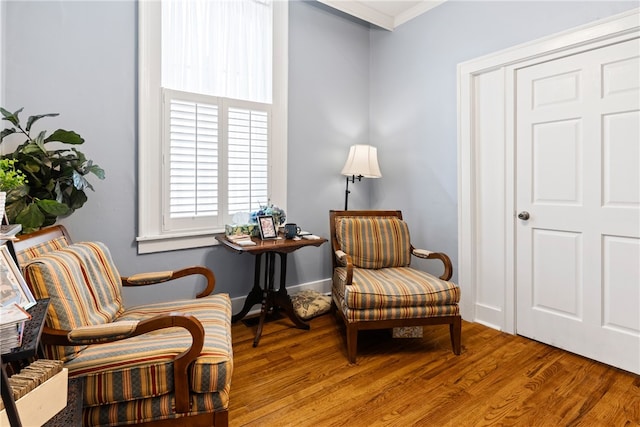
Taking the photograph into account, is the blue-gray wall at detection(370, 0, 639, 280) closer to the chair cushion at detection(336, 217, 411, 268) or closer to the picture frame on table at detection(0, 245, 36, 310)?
the chair cushion at detection(336, 217, 411, 268)

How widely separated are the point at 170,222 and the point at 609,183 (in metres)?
2.97

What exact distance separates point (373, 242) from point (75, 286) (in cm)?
196

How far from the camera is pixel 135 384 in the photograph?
4.18 ft

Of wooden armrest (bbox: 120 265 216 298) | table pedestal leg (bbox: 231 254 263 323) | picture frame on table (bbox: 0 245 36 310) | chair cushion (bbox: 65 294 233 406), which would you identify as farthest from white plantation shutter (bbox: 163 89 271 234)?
picture frame on table (bbox: 0 245 36 310)

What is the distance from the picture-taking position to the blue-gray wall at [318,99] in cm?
211

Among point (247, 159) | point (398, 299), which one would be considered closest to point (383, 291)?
point (398, 299)

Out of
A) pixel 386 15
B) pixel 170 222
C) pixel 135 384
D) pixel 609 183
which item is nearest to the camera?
pixel 135 384

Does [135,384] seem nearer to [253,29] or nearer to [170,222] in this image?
[170,222]

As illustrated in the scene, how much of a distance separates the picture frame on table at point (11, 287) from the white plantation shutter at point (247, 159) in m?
1.82

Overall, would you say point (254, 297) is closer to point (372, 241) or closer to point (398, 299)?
point (372, 241)

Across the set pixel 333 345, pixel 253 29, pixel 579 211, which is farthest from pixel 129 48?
pixel 579 211

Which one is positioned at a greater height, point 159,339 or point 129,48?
point 129,48

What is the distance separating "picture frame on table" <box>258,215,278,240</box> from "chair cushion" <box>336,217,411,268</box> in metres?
0.53

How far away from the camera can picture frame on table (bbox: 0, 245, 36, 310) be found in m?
0.90
